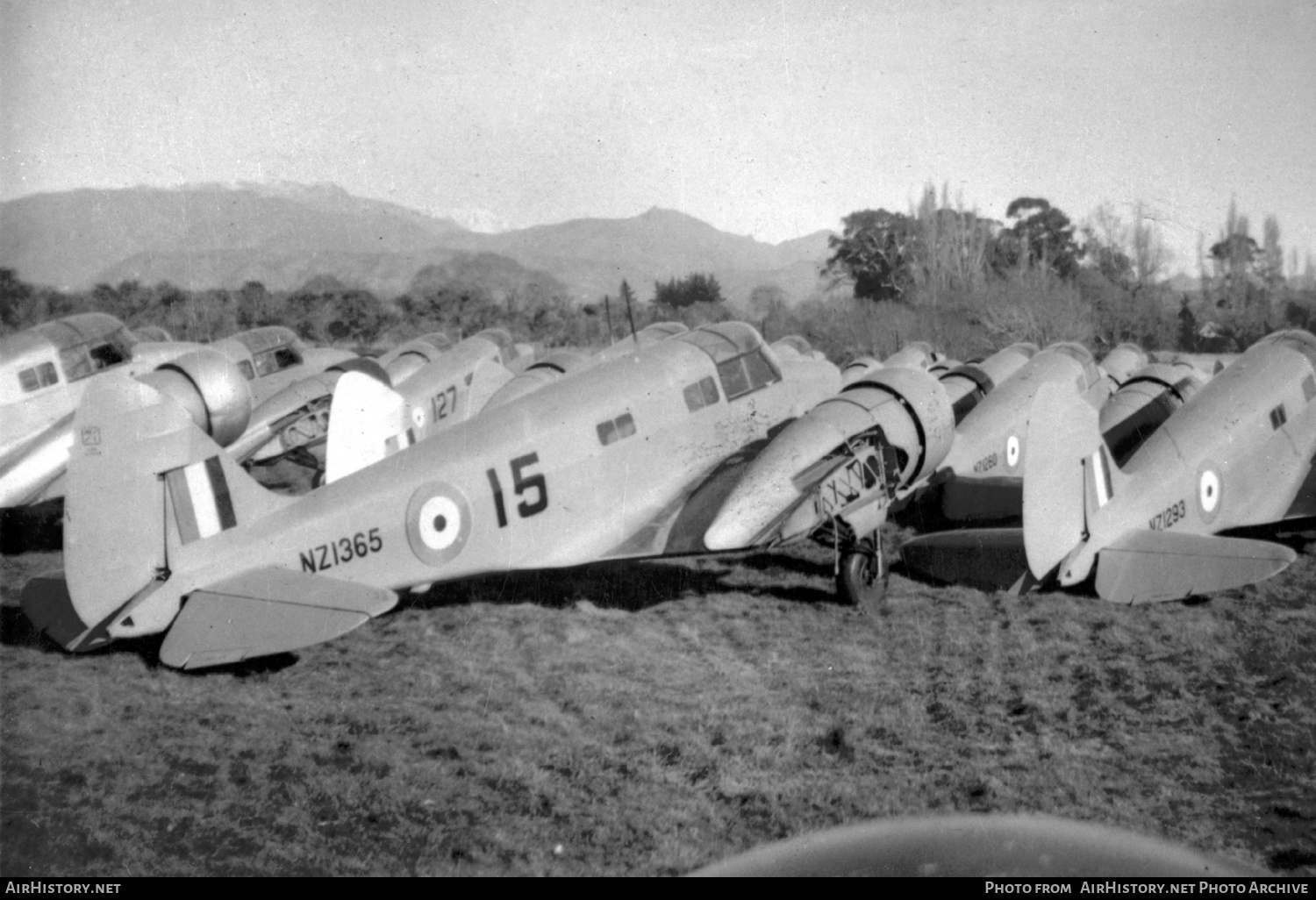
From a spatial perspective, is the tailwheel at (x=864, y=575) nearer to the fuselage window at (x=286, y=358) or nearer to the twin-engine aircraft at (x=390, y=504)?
the twin-engine aircraft at (x=390, y=504)

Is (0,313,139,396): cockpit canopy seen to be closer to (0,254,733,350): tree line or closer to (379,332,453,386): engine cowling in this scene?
(379,332,453,386): engine cowling

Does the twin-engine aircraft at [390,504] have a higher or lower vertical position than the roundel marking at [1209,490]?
higher

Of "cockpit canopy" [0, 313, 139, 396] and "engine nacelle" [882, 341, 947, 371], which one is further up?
"cockpit canopy" [0, 313, 139, 396]

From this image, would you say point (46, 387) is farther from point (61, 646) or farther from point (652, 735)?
point (652, 735)

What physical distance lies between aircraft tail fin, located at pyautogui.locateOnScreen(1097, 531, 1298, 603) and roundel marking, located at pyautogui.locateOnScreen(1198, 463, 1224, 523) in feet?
4.24

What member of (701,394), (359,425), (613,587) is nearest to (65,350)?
(359,425)

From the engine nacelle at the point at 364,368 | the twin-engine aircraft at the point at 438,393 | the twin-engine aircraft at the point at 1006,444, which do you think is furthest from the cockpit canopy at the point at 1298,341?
the engine nacelle at the point at 364,368

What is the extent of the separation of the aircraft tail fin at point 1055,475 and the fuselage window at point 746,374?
2818 millimetres

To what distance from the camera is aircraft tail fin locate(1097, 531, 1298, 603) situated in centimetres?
729

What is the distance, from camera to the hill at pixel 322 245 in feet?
42.3

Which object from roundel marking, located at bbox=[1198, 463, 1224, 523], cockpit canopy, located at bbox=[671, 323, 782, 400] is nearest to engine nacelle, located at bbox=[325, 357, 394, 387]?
cockpit canopy, located at bbox=[671, 323, 782, 400]

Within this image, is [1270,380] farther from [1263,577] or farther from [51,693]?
[51,693]

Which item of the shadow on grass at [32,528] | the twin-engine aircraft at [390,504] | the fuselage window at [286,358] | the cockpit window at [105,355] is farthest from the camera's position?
the fuselage window at [286,358]
